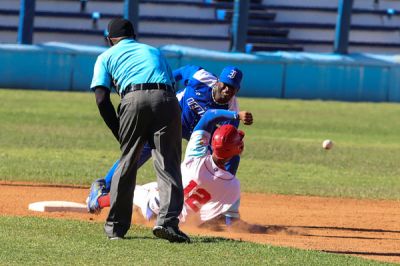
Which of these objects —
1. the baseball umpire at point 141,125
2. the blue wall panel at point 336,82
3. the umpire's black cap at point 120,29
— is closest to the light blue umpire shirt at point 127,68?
the baseball umpire at point 141,125

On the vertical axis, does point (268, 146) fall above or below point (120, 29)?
below

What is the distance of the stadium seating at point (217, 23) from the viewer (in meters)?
29.5

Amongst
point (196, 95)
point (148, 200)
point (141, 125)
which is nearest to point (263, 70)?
point (196, 95)

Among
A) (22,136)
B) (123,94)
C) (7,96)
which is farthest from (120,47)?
(7,96)

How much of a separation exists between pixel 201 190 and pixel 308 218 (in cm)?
167

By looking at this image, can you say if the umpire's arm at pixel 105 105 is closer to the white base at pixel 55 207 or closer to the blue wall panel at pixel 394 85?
the white base at pixel 55 207

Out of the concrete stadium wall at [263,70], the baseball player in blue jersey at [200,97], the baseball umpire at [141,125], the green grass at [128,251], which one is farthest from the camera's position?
the concrete stadium wall at [263,70]

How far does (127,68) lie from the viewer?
788cm

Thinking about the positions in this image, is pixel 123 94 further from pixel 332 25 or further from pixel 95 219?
pixel 332 25

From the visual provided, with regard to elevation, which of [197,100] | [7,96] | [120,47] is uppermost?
[120,47]

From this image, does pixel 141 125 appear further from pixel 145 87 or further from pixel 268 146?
pixel 268 146

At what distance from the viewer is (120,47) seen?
7.96 metres

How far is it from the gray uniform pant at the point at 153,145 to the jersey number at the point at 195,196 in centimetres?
116

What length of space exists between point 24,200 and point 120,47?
315 cm
